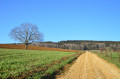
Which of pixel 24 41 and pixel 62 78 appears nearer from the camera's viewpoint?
pixel 62 78

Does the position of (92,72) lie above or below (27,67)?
below

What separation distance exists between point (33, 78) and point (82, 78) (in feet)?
12.1

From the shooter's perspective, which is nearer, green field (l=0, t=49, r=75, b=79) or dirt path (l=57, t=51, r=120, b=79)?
green field (l=0, t=49, r=75, b=79)

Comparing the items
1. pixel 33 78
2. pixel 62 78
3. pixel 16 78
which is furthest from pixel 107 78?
pixel 16 78

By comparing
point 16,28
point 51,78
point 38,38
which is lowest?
point 51,78

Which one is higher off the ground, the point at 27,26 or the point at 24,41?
the point at 27,26

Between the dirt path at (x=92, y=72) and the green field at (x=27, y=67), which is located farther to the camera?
A: the dirt path at (x=92, y=72)

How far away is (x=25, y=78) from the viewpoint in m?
8.50

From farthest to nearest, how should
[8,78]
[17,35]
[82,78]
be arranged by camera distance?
[17,35] < [82,78] < [8,78]

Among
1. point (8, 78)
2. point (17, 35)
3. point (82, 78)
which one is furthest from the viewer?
point (17, 35)

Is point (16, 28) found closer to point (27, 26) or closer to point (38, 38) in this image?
point (27, 26)

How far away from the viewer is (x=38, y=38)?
57344 mm

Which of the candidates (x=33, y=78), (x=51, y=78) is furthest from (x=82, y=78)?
(x=33, y=78)

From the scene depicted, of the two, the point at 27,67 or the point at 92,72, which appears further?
the point at 27,67
